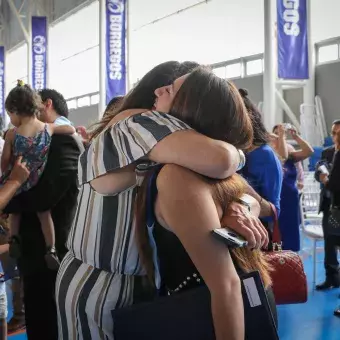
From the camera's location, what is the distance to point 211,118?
0.98m

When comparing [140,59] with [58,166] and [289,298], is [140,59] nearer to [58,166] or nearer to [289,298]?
[58,166]

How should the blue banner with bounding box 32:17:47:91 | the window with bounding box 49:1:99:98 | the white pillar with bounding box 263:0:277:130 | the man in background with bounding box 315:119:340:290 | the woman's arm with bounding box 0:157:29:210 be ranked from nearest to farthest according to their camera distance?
the woman's arm with bounding box 0:157:29:210
the man in background with bounding box 315:119:340:290
the white pillar with bounding box 263:0:277:130
the blue banner with bounding box 32:17:47:91
the window with bounding box 49:1:99:98

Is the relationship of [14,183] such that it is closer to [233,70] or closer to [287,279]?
[287,279]

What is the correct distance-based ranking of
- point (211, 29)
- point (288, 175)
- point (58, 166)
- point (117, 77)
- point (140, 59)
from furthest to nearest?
Answer: point (140, 59) < point (211, 29) < point (117, 77) < point (288, 175) < point (58, 166)

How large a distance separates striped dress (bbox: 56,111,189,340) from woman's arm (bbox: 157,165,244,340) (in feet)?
0.45

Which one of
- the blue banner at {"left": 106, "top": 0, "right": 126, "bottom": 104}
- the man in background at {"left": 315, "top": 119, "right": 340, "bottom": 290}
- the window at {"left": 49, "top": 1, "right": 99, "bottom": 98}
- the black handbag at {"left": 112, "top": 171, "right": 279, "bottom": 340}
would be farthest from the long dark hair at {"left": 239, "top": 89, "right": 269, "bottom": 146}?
the window at {"left": 49, "top": 1, "right": 99, "bottom": 98}

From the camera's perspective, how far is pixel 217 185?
975 mm

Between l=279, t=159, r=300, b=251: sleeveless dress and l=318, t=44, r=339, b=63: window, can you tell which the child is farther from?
l=318, t=44, r=339, b=63: window

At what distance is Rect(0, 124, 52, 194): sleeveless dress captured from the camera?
83.4 inches

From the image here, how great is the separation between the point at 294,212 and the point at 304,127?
5.22 metres

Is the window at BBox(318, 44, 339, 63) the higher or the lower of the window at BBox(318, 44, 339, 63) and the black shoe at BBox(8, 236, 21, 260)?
the higher

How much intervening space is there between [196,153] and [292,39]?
631 cm

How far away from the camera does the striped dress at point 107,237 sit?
39.5 inches

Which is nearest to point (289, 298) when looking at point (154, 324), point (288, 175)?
point (154, 324)
